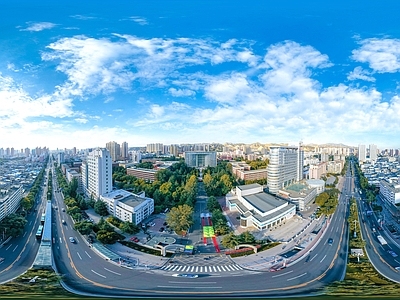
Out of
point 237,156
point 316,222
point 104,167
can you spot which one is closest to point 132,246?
point 104,167

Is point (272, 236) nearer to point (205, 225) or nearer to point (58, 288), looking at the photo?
point (205, 225)

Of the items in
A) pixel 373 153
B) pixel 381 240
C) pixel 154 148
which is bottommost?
pixel 381 240

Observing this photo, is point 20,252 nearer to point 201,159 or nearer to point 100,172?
point 100,172

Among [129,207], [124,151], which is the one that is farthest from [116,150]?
[129,207]

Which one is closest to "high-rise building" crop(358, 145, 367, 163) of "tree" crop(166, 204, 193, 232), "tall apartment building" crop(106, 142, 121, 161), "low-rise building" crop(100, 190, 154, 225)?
"tall apartment building" crop(106, 142, 121, 161)

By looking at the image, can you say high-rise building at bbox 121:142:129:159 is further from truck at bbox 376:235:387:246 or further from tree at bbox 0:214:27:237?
truck at bbox 376:235:387:246

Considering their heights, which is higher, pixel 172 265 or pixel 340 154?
pixel 340 154
